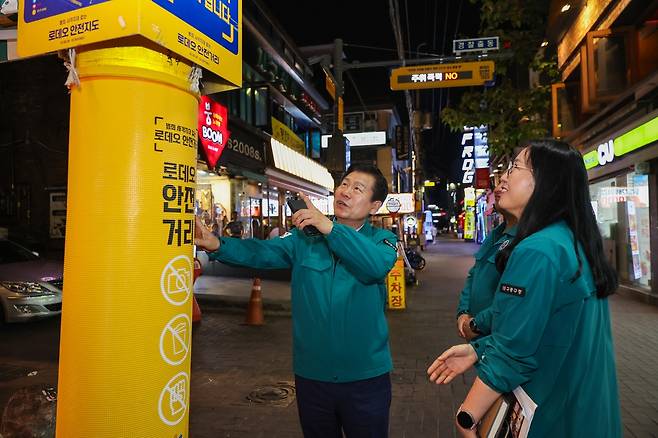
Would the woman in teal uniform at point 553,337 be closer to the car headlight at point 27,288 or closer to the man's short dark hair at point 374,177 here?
the man's short dark hair at point 374,177

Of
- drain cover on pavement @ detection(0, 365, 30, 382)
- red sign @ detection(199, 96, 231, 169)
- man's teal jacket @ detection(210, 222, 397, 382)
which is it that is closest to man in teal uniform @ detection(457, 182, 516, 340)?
man's teal jacket @ detection(210, 222, 397, 382)

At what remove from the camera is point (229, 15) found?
2510mm

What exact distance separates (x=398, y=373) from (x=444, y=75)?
9100mm

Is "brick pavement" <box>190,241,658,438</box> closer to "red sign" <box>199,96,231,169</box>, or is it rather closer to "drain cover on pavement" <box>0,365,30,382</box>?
"drain cover on pavement" <box>0,365,30,382</box>

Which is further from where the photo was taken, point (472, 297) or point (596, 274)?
point (472, 297)

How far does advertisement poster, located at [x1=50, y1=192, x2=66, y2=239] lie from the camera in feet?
47.0

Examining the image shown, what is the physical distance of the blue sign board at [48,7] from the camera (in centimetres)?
206

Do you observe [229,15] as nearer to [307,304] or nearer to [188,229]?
[188,229]

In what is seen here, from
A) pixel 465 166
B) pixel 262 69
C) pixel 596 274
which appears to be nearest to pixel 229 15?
pixel 596 274

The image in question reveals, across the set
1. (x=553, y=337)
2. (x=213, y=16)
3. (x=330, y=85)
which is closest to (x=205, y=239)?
(x=213, y=16)

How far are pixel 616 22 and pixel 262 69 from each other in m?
12.4

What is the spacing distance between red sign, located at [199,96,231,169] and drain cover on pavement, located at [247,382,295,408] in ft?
27.0

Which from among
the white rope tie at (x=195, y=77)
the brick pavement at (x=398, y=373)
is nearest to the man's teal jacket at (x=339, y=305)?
the white rope tie at (x=195, y=77)

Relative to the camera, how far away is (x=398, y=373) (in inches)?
241
